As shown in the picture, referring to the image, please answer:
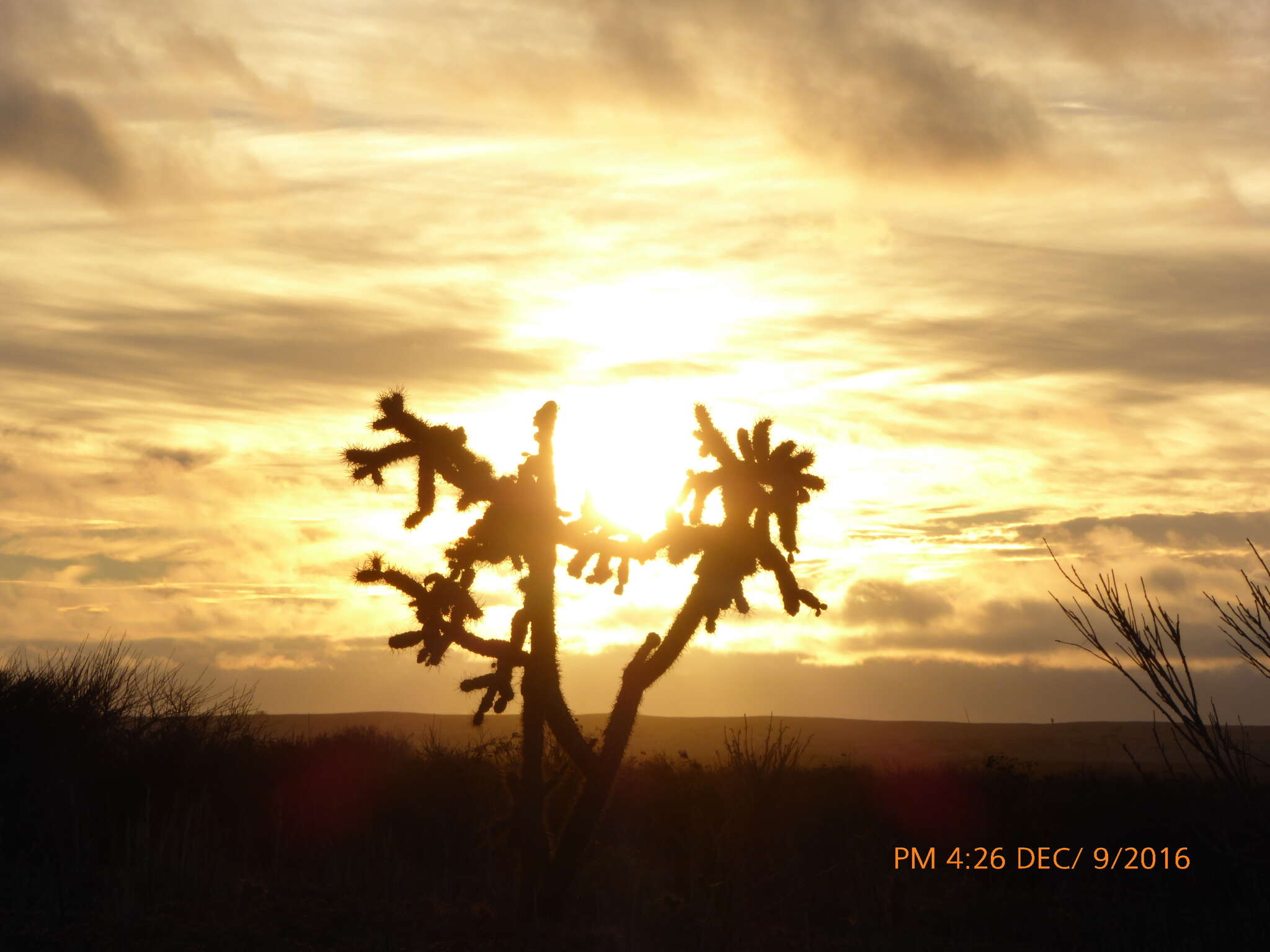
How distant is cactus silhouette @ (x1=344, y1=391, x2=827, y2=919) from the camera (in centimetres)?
1216

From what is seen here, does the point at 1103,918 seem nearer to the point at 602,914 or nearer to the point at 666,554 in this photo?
the point at 602,914

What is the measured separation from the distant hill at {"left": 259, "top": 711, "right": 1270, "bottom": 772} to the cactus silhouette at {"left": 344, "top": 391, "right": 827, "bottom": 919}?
31.8m

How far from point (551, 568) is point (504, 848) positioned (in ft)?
23.4

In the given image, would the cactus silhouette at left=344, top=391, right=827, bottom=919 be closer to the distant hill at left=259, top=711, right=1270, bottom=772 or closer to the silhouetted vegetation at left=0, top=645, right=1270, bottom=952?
the silhouetted vegetation at left=0, top=645, right=1270, bottom=952

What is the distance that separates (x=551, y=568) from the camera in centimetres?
1271

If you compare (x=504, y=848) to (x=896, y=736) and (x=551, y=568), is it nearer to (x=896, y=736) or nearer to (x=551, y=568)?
(x=551, y=568)

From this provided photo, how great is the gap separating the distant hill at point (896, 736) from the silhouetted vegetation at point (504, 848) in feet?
65.5

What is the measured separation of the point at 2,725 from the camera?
17.4 m

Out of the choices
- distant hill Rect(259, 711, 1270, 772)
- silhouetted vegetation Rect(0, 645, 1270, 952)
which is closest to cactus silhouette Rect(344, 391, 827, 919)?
silhouetted vegetation Rect(0, 645, 1270, 952)

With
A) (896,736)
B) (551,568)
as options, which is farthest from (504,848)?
(896,736)

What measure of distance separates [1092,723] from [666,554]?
66268 mm
